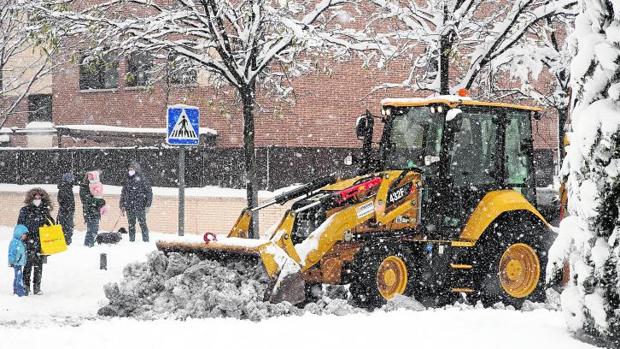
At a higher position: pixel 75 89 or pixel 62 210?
pixel 75 89

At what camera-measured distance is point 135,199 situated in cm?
2092

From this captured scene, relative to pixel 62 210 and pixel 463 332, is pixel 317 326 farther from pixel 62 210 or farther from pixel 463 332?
pixel 62 210

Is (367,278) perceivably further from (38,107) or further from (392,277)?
(38,107)

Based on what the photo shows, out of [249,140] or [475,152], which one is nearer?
[475,152]

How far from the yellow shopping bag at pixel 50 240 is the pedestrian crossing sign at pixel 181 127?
2.19 meters

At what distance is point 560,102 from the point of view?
61.9 feet

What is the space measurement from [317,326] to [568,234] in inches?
91.5

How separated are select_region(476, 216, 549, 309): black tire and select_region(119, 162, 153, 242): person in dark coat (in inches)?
429

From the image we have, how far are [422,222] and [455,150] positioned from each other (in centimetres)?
99

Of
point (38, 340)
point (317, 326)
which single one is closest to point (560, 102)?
point (317, 326)

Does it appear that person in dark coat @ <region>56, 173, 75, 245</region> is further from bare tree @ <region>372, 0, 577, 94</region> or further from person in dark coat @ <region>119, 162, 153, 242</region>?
bare tree @ <region>372, 0, 577, 94</region>

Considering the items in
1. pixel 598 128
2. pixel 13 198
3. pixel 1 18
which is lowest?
pixel 13 198

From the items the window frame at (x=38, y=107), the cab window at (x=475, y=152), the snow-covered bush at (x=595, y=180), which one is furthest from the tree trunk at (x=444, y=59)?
the window frame at (x=38, y=107)

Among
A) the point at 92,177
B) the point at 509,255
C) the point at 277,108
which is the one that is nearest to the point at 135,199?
the point at 92,177
